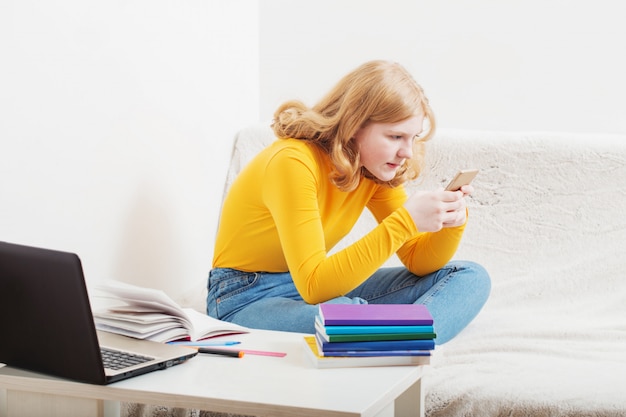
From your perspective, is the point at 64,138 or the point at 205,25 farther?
the point at 205,25

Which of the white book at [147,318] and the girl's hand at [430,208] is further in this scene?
the girl's hand at [430,208]

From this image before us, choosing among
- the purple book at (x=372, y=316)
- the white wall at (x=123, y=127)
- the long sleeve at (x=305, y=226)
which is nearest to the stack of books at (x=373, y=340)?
the purple book at (x=372, y=316)

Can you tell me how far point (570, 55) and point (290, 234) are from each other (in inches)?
52.4

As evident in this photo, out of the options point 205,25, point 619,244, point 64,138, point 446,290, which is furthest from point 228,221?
point 619,244

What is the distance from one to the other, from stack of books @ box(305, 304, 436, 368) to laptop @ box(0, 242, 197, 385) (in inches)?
8.2

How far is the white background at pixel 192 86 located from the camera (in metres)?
1.58

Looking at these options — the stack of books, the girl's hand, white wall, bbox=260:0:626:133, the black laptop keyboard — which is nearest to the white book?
the black laptop keyboard

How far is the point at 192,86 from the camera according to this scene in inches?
88.4

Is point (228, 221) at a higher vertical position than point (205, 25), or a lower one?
lower

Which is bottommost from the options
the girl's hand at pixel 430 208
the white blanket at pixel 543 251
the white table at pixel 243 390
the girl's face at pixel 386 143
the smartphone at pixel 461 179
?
the white blanket at pixel 543 251

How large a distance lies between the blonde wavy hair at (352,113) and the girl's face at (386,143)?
0.04 ft

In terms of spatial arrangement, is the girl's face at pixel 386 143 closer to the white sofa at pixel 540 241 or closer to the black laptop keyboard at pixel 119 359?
the white sofa at pixel 540 241

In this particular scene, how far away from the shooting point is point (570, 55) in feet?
8.14

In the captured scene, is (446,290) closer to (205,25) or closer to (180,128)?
(180,128)
